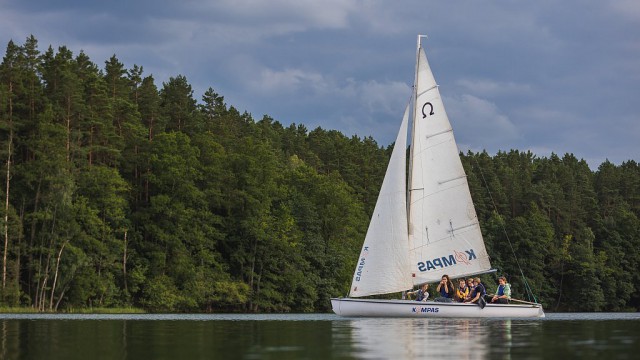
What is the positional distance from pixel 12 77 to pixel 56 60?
474 centimetres

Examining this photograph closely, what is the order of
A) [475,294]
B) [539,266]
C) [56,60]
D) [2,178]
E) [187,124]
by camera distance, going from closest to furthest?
[475,294] < [2,178] < [56,60] < [187,124] < [539,266]

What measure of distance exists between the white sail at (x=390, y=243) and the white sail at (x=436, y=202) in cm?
57

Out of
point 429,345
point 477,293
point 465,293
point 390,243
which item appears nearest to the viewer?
point 429,345

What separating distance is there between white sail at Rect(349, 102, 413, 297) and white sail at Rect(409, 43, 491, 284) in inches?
22.4

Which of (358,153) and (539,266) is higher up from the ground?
(358,153)

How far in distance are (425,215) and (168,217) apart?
4533 centimetres

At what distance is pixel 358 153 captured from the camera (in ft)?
529

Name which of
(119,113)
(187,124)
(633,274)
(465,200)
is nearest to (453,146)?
(465,200)

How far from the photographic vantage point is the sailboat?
53.4 metres

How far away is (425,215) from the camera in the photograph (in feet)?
177

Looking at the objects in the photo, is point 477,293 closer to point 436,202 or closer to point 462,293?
point 462,293

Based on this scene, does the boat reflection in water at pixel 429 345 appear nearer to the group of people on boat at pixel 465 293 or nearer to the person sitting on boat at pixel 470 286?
the group of people on boat at pixel 465 293

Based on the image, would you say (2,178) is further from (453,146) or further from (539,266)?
(539,266)

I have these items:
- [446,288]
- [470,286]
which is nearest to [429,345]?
[446,288]
